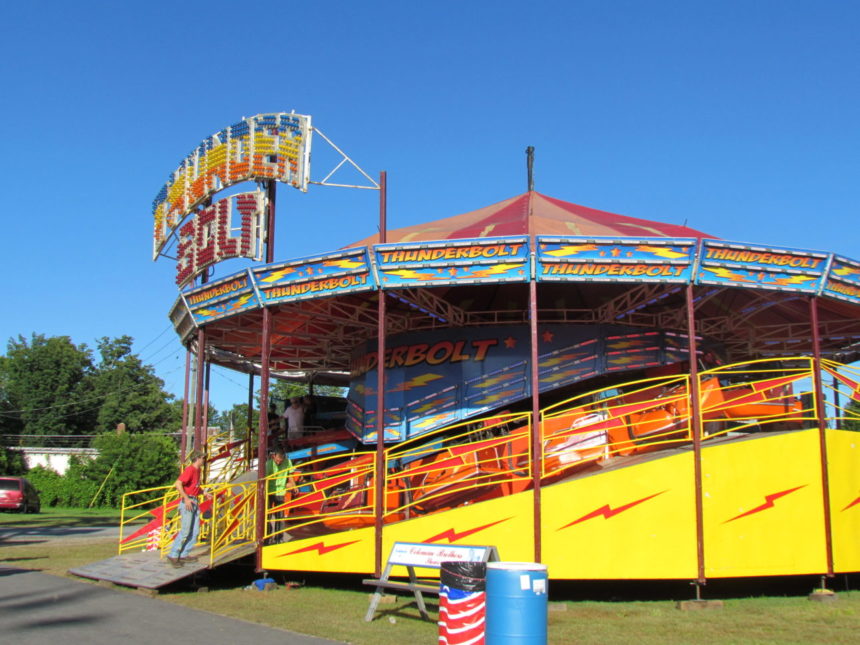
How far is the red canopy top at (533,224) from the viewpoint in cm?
1603

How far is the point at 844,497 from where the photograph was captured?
42.3 ft

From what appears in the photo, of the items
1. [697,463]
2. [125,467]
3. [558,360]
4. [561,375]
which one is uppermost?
[558,360]

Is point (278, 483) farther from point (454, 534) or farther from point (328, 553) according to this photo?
point (454, 534)

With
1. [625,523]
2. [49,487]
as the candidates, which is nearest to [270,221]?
[625,523]

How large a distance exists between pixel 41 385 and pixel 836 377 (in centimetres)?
7782

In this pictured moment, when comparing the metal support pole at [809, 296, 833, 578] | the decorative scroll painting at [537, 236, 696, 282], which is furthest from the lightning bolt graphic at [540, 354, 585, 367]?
the metal support pole at [809, 296, 833, 578]

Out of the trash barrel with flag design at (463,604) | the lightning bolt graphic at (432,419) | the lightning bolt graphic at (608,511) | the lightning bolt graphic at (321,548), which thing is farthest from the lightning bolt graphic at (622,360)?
the trash barrel with flag design at (463,604)

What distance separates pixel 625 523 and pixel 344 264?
6.30 meters

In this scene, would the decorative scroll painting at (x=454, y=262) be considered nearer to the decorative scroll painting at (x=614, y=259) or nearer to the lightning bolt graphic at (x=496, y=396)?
the decorative scroll painting at (x=614, y=259)

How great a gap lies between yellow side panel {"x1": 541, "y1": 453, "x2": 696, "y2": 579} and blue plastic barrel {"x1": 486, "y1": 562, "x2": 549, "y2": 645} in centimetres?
477

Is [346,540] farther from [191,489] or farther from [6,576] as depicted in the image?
[6,576]

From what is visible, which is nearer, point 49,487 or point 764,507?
point 764,507

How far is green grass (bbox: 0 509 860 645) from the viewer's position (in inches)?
385

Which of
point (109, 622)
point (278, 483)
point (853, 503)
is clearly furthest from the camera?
point (278, 483)
